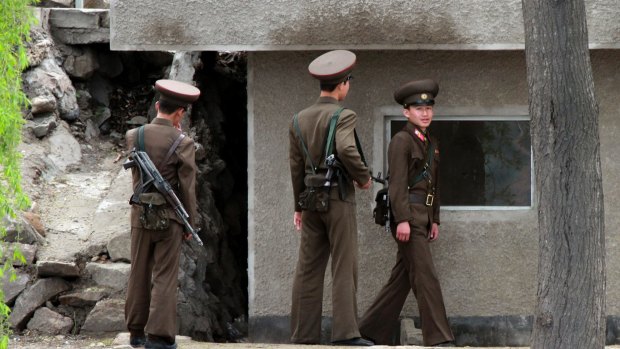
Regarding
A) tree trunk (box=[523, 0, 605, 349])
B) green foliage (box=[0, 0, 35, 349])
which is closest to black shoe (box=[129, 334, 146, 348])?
green foliage (box=[0, 0, 35, 349])

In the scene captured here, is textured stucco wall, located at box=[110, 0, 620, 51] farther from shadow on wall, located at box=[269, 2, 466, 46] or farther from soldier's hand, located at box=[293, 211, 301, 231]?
soldier's hand, located at box=[293, 211, 301, 231]

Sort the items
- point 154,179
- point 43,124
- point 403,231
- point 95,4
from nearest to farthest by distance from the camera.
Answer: point 154,179
point 403,231
point 43,124
point 95,4

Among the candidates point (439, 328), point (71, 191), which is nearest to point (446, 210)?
point (439, 328)

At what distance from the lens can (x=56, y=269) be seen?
9469 millimetres

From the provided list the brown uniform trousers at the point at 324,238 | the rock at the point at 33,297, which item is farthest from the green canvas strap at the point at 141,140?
the rock at the point at 33,297

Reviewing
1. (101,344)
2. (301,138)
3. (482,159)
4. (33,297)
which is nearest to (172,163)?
(301,138)

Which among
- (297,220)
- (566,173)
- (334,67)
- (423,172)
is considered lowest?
(297,220)

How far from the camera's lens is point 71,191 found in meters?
11.3

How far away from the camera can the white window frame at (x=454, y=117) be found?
9.63 metres

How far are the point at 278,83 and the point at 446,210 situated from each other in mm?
1690

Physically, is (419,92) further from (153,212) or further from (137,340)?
(137,340)

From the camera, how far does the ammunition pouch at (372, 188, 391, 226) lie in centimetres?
913

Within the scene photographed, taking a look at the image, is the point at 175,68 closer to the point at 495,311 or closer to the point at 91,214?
the point at 91,214

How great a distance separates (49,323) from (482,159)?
3648 millimetres
